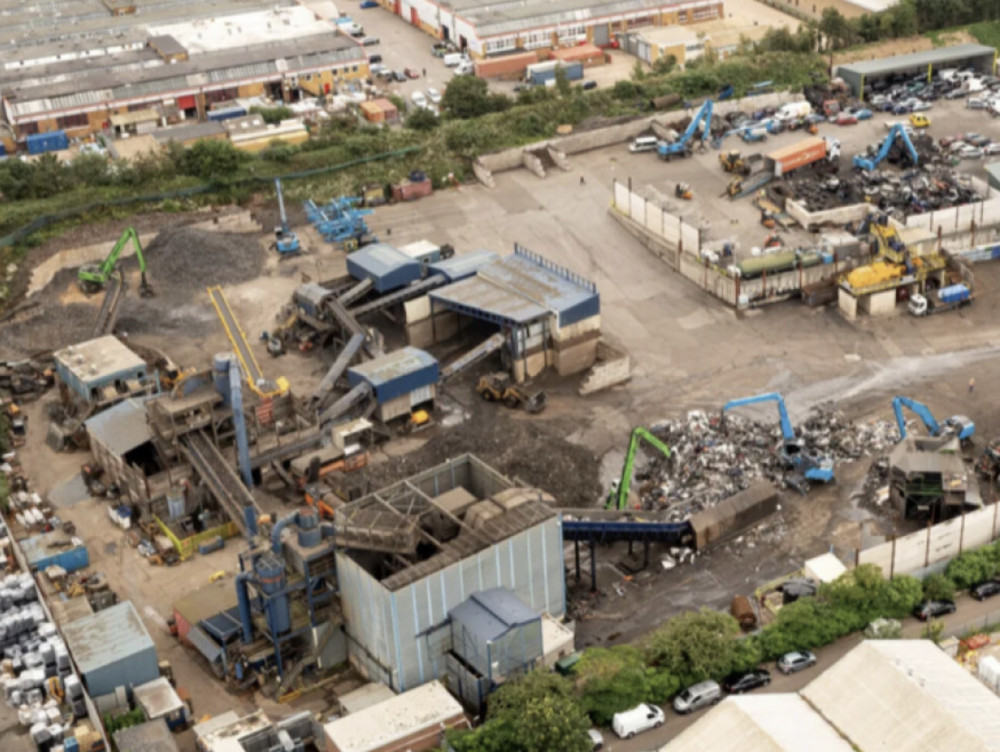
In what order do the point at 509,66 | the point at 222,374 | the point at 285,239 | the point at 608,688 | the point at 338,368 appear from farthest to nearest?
the point at 509,66, the point at 285,239, the point at 338,368, the point at 222,374, the point at 608,688

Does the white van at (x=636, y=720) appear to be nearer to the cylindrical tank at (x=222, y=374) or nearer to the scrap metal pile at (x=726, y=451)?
the scrap metal pile at (x=726, y=451)

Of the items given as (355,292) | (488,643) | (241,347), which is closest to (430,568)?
(488,643)

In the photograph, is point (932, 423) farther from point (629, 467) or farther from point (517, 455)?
point (517, 455)

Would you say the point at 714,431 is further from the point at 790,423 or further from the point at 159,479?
the point at 159,479

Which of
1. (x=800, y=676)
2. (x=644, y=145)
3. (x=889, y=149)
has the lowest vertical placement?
(x=800, y=676)

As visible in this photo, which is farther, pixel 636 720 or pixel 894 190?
pixel 894 190

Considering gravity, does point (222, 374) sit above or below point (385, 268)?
above

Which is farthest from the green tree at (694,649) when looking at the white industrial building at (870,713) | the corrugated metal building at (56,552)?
the corrugated metal building at (56,552)

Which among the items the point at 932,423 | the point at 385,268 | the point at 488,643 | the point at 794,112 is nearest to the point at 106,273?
the point at 385,268

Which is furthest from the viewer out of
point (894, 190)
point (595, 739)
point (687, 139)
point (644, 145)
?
point (644, 145)
